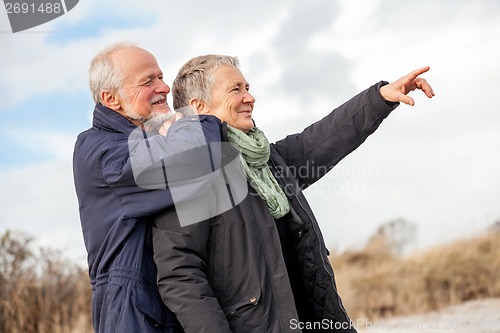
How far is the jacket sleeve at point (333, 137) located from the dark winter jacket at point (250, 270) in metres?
0.26

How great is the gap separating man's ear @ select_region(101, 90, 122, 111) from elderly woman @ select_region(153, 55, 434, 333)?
0.98ft

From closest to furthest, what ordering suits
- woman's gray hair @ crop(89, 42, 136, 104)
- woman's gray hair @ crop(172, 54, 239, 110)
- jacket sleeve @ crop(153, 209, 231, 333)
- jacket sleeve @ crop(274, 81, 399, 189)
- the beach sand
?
jacket sleeve @ crop(153, 209, 231, 333), woman's gray hair @ crop(89, 42, 136, 104), woman's gray hair @ crop(172, 54, 239, 110), jacket sleeve @ crop(274, 81, 399, 189), the beach sand

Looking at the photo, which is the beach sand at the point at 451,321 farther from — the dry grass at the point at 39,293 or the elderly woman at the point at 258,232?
the elderly woman at the point at 258,232

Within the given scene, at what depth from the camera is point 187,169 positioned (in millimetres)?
2613

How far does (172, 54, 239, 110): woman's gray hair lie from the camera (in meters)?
3.03

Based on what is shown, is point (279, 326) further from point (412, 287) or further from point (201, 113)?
point (412, 287)

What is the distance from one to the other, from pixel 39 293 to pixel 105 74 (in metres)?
4.27

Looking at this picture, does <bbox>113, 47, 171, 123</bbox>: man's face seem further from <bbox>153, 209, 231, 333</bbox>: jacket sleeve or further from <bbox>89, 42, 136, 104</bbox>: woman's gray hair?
<bbox>153, 209, 231, 333</bbox>: jacket sleeve

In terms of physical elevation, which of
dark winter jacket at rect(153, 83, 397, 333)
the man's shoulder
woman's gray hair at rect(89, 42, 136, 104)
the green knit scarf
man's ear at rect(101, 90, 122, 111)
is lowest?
dark winter jacket at rect(153, 83, 397, 333)

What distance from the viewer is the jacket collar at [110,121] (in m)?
2.83

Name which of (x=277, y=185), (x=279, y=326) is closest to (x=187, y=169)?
(x=277, y=185)

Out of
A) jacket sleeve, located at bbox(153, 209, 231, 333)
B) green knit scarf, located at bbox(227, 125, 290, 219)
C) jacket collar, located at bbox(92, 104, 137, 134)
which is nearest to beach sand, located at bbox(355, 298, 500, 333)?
green knit scarf, located at bbox(227, 125, 290, 219)

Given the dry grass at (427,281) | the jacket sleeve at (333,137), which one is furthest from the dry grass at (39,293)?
the jacket sleeve at (333,137)

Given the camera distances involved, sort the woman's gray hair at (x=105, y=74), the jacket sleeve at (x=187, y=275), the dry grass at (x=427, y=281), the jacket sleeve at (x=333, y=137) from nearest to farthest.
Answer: the jacket sleeve at (x=187, y=275) < the woman's gray hair at (x=105, y=74) < the jacket sleeve at (x=333, y=137) < the dry grass at (x=427, y=281)
